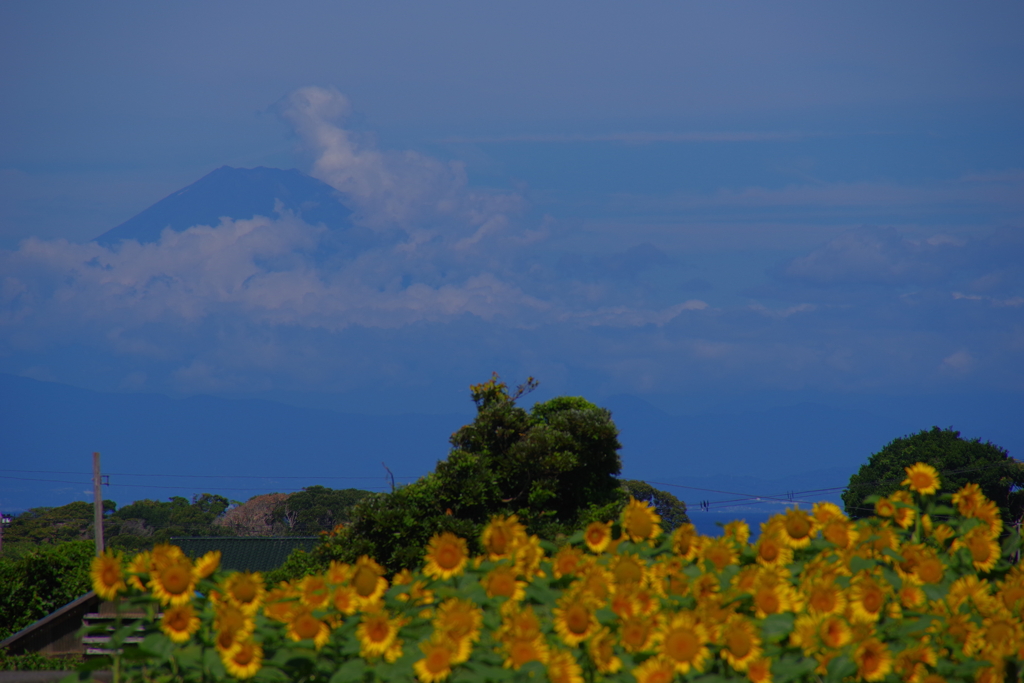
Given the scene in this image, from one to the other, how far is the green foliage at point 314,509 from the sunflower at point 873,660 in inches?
2575

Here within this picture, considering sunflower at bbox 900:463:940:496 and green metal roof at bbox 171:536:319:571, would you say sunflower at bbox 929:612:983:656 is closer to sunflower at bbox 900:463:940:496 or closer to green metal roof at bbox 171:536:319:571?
sunflower at bbox 900:463:940:496

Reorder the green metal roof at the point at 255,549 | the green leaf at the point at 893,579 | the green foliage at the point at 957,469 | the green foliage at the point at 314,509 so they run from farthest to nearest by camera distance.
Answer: the green foliage at the point at 314,509
the green foliage at the point at 957,469
the green metal roof at the point at 255,549
the green leaf at the point at 893,579

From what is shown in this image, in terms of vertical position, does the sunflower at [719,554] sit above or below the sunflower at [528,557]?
below

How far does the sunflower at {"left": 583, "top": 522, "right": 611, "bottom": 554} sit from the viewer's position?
387 centimetres

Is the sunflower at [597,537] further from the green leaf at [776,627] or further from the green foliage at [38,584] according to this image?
the green foliage at [38,584]

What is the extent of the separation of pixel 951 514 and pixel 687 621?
1.69 metres

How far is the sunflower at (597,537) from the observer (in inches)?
152

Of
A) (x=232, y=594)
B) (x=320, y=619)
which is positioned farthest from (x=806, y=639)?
(x=232, y=594)

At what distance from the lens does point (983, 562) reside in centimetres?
382

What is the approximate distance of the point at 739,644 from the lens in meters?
3.04

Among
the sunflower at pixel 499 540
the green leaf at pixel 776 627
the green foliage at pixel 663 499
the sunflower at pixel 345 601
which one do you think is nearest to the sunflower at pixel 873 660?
the green leaf at pixel 776 627

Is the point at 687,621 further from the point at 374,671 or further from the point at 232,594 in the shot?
the point at 232,594

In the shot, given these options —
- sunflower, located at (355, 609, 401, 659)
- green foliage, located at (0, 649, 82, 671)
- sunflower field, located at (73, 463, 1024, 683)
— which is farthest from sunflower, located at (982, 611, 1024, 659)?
green foliage, located at (0, 649, 82, 671)

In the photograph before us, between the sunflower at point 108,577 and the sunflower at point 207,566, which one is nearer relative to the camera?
the sunflower at point 108,577
